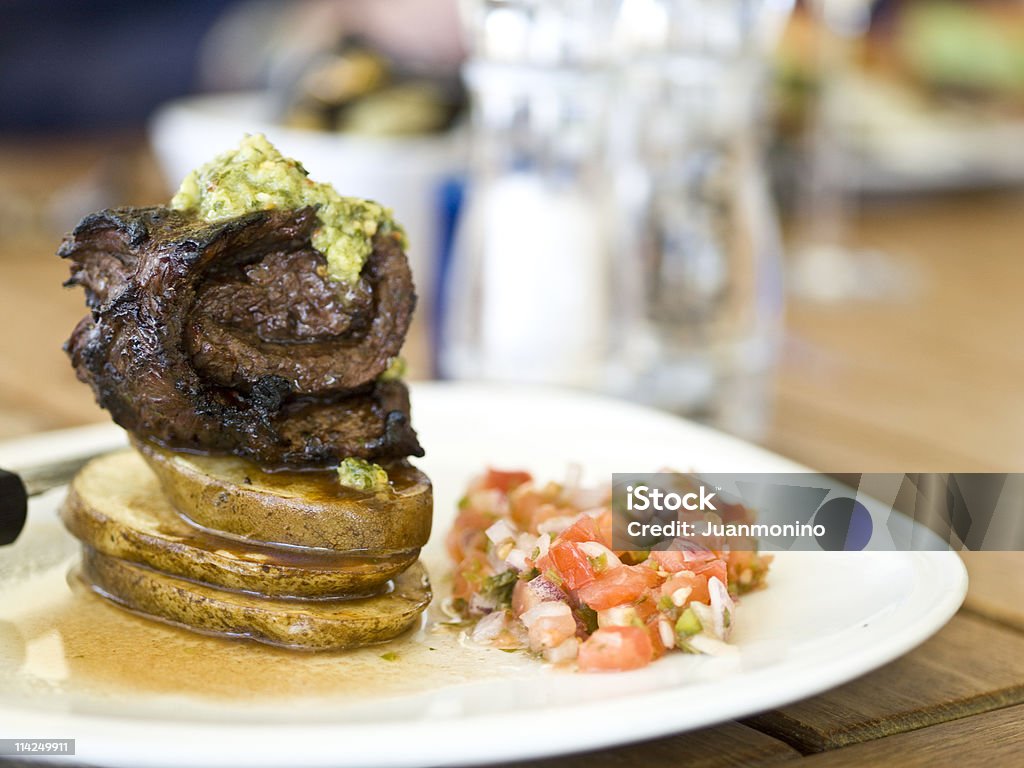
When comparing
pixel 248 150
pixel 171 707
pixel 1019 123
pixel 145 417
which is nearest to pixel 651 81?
pixel 248 150

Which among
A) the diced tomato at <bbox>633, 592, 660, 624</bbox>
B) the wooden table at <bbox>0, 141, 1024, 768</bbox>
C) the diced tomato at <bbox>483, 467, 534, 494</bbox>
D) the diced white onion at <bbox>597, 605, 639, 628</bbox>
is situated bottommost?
the wooden table at <bbox>0, 141, 1024, 768</bbox>

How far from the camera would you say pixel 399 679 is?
5.31 feet

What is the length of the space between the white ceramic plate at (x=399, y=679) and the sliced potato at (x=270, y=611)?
3cm

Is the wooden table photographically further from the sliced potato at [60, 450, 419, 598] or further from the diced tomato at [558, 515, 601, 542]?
the sliced potato at [60, 450, 419, 598]

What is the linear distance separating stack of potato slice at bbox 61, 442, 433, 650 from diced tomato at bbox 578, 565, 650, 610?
0.87 feet

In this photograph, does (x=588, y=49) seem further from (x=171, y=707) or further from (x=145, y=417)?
(x=171, y=707)

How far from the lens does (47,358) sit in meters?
3.62

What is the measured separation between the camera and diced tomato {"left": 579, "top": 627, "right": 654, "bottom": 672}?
158 centimetres

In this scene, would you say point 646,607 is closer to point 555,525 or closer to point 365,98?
point 555,525

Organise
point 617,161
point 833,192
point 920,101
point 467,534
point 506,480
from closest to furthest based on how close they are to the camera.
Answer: point 467,534 < point 506,480 < point 617,161 < point 833,192 < point 920,101

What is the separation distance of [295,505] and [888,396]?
7.40ft

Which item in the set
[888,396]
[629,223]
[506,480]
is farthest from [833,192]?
[506,480]

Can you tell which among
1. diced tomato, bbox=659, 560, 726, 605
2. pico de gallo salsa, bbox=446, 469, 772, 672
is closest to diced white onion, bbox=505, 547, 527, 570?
pico de gallo salsa, bbox=446, 469, 772, 672

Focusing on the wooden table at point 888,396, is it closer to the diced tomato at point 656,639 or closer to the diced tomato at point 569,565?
the diced tomato at point 656,639
